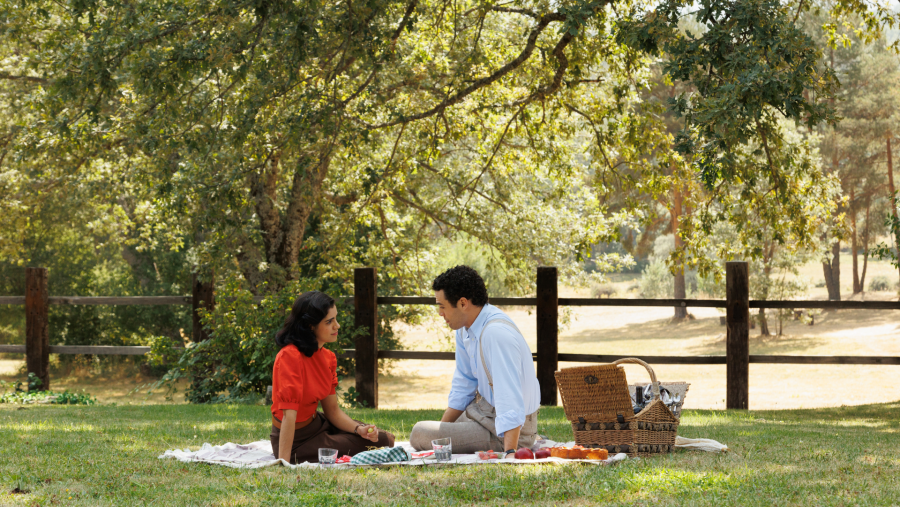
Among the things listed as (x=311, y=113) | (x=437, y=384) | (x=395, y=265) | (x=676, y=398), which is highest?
(x=311, y=113)

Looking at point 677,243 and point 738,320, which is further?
point 677,243

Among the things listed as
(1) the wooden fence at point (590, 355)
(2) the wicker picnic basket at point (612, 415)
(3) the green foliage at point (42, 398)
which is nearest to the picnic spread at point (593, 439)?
(2) the wicker picnic basket at point (612, 415)

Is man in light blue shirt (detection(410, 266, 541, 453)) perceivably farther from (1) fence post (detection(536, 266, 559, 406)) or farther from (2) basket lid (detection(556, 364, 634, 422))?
(1) fence post (detection(536, 266, 559, 406))

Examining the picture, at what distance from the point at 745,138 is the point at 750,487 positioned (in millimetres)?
3158

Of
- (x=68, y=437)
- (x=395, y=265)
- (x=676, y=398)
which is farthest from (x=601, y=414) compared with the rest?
(x=395, y=265)

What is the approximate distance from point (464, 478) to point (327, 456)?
929 millimetres

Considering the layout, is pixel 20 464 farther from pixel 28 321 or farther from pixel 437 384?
pixel 437 384

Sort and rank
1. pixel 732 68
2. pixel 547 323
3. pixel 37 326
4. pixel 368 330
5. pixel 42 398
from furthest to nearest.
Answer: pixel 37 326 → pixel 42 398 → pixel 368 330 → pixel 547 323 → pixel 732 68

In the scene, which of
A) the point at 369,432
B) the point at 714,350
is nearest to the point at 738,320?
the point at 369,432

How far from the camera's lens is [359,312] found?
908 cm

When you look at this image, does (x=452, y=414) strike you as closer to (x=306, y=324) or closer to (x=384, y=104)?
(x=306, y=324)

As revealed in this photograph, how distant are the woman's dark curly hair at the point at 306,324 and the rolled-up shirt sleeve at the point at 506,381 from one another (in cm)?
103

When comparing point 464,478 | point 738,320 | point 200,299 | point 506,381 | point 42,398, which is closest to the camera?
point 464,478

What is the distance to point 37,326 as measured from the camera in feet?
34.2
